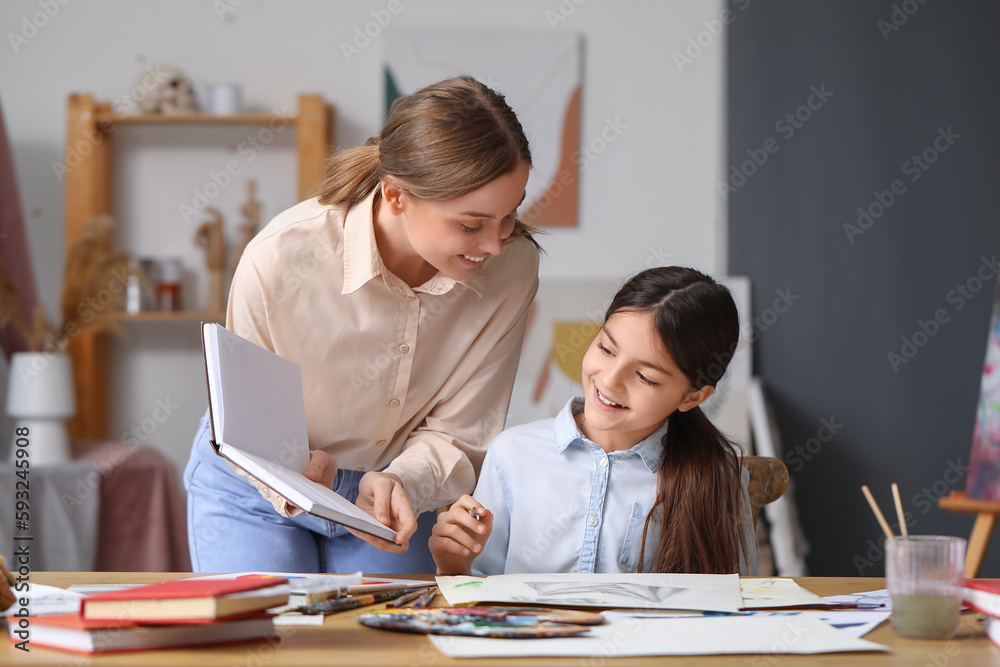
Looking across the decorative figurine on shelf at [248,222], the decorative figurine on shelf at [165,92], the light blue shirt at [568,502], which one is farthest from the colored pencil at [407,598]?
the decorative figurine on shelf at [165,92]

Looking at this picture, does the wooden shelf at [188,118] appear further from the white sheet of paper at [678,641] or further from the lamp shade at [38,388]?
the white sheet of paper at [678,641]

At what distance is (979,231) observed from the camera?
117 inches

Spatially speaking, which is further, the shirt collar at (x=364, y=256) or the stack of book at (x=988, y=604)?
the shirt collar at (x=364, y=256)

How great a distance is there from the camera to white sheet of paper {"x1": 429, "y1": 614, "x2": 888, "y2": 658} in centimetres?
79

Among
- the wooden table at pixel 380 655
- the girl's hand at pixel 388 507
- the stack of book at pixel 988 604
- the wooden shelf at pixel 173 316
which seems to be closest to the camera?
the wooden table at pixel 380 655

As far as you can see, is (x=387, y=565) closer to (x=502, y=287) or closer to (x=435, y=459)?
(x=435, y=459)

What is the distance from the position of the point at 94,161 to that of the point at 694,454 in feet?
8.82

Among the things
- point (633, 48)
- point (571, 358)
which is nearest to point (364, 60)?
point (633, 48)

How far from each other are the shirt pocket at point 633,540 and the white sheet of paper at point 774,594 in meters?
0.26

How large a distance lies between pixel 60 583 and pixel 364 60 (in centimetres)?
269

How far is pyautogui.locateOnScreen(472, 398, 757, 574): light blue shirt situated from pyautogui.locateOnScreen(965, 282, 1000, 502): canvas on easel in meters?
0.84

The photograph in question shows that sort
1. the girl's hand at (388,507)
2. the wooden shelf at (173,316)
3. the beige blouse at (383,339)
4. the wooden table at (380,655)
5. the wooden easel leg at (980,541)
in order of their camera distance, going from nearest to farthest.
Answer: the wooden table at (380,655)
the girl's hand at (388,507)
the beige blouse at (383,339)
the wooden easel leg at (980,541)
the wooden shelf at (173,316)

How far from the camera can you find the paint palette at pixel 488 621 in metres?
0.84

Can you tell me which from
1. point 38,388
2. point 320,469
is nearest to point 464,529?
point 320,469
